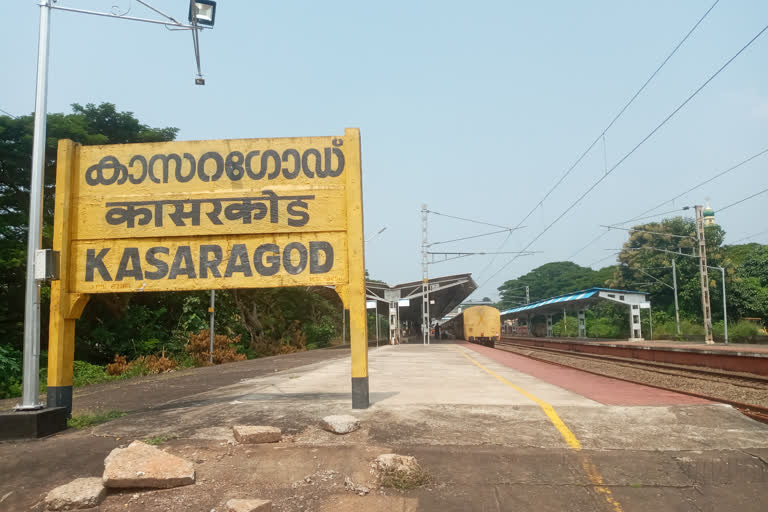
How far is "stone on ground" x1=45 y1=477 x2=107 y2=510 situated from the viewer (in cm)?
373

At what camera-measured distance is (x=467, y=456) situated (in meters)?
4.41

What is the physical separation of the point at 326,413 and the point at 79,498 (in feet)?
9.31

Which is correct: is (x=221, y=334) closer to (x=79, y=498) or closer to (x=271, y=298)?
(x=271, y=298)

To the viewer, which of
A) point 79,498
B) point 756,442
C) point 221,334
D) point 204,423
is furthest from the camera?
point 221,334

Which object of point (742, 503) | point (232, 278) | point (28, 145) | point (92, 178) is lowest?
point (742, 503)

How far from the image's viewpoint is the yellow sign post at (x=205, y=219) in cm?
657

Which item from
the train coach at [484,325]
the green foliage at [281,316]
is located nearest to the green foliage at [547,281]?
the train coach at [484,325]

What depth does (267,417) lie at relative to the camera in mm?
5902

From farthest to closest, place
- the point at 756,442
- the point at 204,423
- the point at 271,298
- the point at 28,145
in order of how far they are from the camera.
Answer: the point at 271,298 → the point at 28,145 → the point at 204,423 → the point at 756,442

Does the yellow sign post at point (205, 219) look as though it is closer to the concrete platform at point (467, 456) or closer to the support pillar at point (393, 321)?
the concrete platform at point (467, 456)

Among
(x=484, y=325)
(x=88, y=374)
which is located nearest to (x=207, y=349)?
(x=88, y=374)

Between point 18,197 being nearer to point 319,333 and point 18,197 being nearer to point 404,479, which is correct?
point 404,479

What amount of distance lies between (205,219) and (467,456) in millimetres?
4649

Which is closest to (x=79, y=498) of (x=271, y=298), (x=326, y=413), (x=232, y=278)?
(x=326, y=413)
